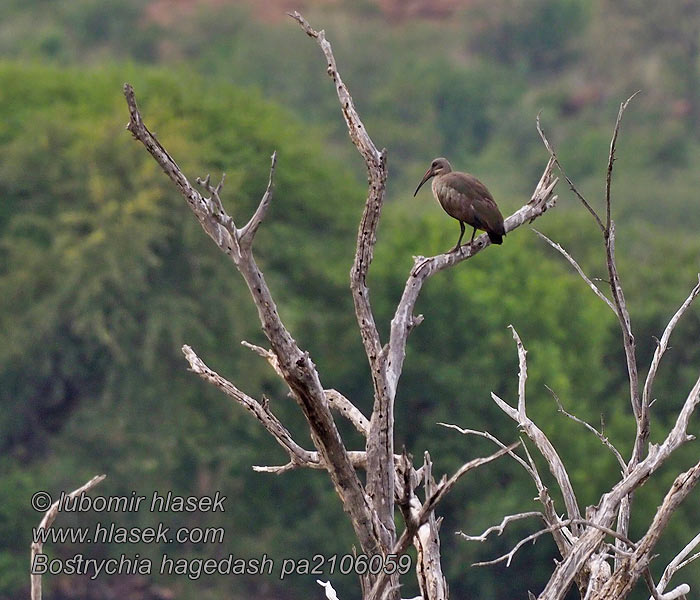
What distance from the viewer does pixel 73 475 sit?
2889cm

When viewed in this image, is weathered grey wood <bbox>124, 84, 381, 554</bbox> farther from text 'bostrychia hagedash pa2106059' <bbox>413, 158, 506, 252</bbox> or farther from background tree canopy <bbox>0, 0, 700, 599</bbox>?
background tree canopy <bbox>0, 0, 700, 599</bbox>

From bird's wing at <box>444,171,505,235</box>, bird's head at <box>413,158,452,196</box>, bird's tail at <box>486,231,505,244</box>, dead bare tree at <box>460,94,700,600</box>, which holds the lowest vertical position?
dead bare tree at <box>460,94,700,600</box>

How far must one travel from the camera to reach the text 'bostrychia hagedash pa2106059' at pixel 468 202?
30.3 ft

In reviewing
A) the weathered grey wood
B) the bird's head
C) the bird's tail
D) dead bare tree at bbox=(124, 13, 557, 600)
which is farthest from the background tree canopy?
the weathered grey wood

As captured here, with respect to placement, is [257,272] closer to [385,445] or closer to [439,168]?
[385,445]

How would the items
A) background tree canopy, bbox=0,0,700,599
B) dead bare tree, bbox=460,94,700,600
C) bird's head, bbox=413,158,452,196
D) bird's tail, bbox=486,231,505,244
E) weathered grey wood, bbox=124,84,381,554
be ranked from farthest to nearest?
background tree canopy, bbox=0,0,700,599 < bird's head, bbox=413,158,452,196 < bird's tail, bbox=486,231,505,244 < dead bare tree, bbox=460,94,700,600 < weathered grey wood, bbox=124,84,381,554

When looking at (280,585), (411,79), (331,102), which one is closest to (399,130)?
(331,102)

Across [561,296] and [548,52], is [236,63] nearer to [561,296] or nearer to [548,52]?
[548,52]

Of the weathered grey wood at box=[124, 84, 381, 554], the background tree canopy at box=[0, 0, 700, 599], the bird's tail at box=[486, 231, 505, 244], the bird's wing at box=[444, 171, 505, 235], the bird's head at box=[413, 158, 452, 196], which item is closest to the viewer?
the weathered grey wood at box=[124, 84, 381, 554]

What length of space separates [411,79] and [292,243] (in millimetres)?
57193

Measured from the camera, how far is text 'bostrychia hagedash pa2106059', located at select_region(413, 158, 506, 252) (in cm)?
923

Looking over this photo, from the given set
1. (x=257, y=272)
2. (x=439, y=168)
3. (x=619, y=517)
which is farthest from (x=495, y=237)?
(x=257, y=272)

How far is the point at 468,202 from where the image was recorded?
31.6 ft

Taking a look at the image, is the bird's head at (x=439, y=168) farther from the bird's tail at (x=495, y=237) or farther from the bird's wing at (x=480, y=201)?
the bird's tail at (x=495, y=237)
